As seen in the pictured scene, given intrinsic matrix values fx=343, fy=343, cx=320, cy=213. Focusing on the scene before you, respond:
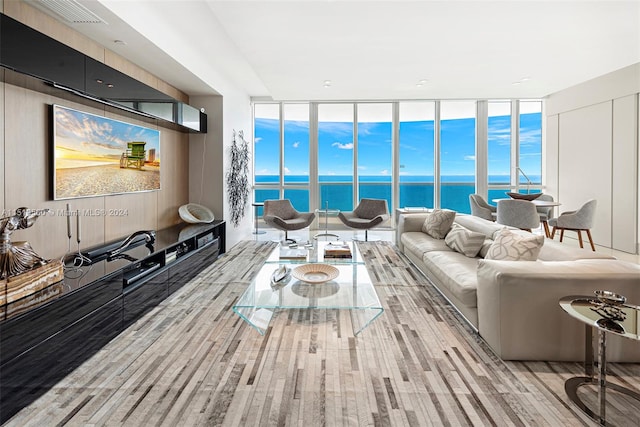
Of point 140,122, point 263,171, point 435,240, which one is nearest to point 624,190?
point 435,240

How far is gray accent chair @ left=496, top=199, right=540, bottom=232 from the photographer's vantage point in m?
5.02

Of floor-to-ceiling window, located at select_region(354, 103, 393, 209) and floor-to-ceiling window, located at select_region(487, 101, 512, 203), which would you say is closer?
floor-to-ceiling window, located at select_region(487, 101, 512, 203)

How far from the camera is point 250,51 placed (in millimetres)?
4371

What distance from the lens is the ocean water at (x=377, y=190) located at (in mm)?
7547

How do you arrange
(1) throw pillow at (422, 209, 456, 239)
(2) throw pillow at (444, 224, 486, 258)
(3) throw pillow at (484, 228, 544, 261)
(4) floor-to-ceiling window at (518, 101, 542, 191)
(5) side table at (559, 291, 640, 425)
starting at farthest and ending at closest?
(4) floor-to-ceiling window at (518, 101, 542, 191)
(1) throw pillow at (422, 209, 456, 239)
(2) throw pillow at (444, 224, 486, 258)
(3) throw pillow at (484, 228, 544, 261)
(5) side table at (559, 291, 640, 425)

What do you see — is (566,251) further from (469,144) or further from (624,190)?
(469,144)

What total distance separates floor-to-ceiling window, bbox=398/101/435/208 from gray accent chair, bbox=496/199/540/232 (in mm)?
2431

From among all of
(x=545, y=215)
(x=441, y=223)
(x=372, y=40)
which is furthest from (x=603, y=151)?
(x=372, y=40)

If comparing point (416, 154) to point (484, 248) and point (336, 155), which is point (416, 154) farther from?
point (484, 248)

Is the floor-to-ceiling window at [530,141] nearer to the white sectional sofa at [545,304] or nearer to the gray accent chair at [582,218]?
the gray accent chair at [582,218]

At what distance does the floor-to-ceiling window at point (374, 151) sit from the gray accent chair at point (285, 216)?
6.25 feet

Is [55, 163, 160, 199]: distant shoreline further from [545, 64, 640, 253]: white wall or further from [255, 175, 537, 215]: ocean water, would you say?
[545, 64, 640, 253]: white wall

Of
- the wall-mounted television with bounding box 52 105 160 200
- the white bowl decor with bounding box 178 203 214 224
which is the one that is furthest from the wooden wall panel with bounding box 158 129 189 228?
the wall-mounted television with bounding box 52 105 160 200

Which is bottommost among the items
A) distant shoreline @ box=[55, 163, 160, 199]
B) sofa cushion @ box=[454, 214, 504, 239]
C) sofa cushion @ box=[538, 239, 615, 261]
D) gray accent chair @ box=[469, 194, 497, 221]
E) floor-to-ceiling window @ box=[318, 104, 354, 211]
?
sofa cushion @ box=[538, 239, 615, 261]
